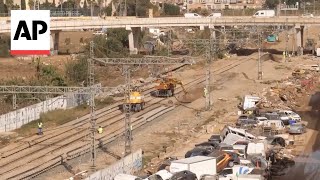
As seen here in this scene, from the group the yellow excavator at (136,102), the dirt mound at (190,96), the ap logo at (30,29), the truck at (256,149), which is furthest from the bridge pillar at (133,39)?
the ap logo at (30,29)

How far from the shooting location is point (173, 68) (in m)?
52.2

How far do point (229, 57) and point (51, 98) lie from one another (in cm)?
3018

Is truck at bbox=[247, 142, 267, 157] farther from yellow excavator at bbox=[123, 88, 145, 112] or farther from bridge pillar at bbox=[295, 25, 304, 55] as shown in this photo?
bridge pillar at bbox=[295, 25, 304, 55]

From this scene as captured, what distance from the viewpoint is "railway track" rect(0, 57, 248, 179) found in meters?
22.7

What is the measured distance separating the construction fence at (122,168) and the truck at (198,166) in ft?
5.47

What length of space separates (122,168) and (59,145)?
5683 mm

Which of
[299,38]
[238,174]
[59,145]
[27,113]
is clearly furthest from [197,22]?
[238,174]

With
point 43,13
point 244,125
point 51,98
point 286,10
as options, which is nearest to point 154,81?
point 51,98

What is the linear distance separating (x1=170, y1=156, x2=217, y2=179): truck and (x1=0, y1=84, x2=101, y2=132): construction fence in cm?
1094

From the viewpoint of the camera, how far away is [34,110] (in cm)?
3095

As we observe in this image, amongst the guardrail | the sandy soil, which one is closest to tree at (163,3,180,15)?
→ the guardrail

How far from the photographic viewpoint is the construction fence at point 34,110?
95.2ft

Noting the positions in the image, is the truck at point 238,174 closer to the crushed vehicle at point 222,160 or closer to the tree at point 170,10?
the crushed vehicle at point 222,160

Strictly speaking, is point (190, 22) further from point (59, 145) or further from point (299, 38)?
point (59, 145)
